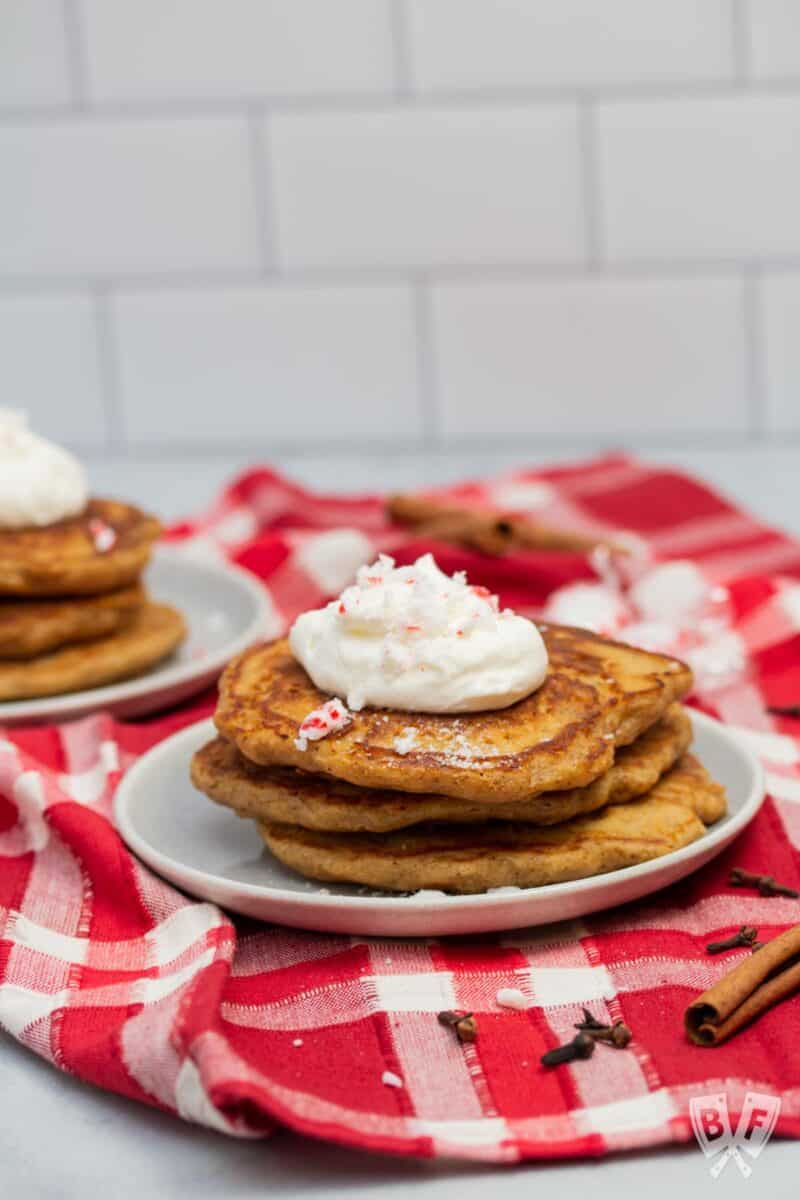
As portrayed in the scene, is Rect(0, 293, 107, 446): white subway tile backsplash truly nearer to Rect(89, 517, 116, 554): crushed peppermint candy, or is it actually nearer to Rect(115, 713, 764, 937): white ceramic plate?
Rect(89, 517, 116, 554): crushed peppermint candy

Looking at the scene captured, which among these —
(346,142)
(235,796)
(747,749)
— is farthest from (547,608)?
(346,142)

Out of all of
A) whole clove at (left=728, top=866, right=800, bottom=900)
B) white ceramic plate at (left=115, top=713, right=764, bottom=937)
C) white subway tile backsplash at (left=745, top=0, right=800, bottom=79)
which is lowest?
whole clove at (left=728, top=866, right=800, bottom=900)

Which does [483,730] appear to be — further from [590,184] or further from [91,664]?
[590,184]

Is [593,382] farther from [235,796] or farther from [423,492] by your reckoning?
[235,796]

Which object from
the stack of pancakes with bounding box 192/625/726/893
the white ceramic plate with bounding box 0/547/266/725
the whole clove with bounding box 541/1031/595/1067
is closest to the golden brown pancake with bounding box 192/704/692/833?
the stack of pancakes with bounding box 192/625/726/893

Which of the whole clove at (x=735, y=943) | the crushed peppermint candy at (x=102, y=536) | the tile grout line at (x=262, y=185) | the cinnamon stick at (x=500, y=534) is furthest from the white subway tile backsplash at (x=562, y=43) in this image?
the whole clove at (x=735, y=943)

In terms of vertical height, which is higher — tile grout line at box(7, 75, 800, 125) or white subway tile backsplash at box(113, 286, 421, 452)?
tile grout line at box(7, 75, 800, 125)

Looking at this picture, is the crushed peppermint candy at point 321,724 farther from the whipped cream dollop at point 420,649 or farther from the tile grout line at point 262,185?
the tile grout line at point 262,185
